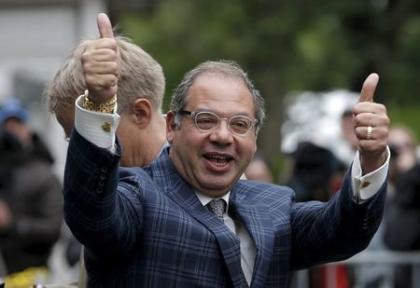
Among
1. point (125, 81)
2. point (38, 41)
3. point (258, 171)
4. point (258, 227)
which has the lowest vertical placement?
point (38, 41)

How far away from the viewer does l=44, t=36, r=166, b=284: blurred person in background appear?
5.02 meters

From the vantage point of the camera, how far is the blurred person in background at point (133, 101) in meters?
5.02

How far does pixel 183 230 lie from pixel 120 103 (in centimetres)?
74

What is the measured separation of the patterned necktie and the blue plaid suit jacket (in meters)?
0.04

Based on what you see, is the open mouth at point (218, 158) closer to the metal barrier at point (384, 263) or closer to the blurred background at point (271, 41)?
the metal barrier at point (384, 263)

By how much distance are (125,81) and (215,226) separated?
30.2 inches

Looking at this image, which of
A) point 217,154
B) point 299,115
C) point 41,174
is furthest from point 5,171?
point 299,115

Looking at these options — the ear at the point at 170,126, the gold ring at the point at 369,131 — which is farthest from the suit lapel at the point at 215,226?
the gold ring at the point at 369,131

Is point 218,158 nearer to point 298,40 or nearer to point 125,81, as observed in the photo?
point 125,81

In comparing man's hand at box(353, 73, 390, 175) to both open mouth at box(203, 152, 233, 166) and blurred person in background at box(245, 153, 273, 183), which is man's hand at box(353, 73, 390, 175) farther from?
blurred person in background at box(245, 153, 273, 183)

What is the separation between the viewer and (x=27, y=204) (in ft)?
35.7

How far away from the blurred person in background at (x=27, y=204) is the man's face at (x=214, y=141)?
6.22 m

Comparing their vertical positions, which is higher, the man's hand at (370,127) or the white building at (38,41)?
the man's hand at (370,127)

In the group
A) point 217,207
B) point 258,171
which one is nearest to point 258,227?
point 217,207
